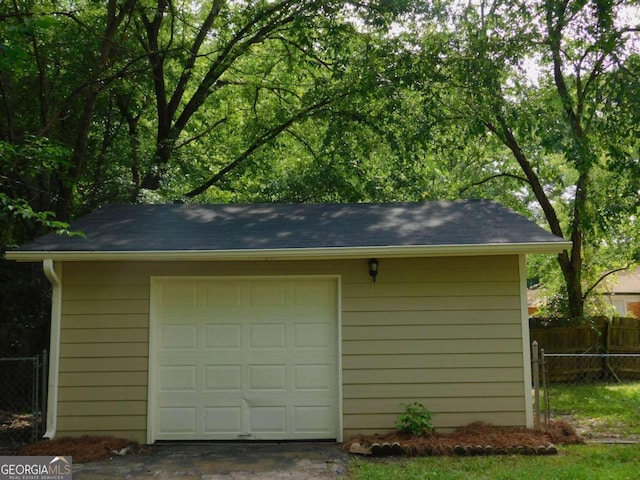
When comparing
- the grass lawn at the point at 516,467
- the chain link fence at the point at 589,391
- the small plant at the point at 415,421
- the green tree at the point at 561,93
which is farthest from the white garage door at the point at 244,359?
the green tree at the point at 561,93

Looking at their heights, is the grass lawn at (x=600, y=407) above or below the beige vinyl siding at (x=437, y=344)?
below

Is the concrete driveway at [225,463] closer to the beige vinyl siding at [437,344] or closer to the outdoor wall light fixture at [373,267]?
the beige vinyl siding at [437,344]

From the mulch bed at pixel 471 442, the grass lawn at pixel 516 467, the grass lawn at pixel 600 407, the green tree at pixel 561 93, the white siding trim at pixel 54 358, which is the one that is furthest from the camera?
the green tree at pixel 561 93

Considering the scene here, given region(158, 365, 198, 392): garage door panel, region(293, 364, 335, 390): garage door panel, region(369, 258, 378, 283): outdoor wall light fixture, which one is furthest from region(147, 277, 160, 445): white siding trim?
region(369, 258, 378, 283): outdoor wall light fixture

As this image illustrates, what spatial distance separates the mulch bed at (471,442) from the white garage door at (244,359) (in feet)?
2.13

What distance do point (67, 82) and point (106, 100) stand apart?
3.52ft

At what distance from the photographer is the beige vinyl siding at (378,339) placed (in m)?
6.52

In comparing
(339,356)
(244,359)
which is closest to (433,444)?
(339,356)

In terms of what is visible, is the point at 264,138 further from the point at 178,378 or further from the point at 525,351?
the point at 525,351

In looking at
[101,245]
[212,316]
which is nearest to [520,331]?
[212,316]

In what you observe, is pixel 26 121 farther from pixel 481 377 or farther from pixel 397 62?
pixel 481 377

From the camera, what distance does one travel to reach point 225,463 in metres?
5.75

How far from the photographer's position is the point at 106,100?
11.0 m

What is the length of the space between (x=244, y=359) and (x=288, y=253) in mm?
1408
